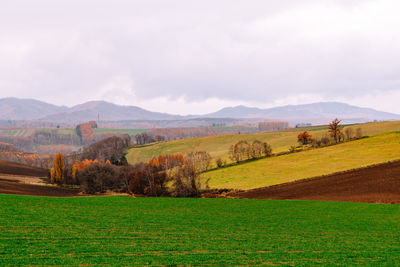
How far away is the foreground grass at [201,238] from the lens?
63.7ft

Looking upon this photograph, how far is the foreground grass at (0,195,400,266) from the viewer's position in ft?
63.7

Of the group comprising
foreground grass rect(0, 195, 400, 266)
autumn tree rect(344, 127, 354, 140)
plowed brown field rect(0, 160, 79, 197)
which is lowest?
plowed brown field rect(0, 160, 79, 197)

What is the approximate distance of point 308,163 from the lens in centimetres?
8344

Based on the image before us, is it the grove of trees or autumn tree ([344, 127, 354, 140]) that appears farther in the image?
autumn tree ([344, 127, 354, 140])

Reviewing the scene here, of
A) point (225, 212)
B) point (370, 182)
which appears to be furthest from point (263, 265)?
point (370, 182)

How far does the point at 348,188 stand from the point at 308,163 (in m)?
24.8

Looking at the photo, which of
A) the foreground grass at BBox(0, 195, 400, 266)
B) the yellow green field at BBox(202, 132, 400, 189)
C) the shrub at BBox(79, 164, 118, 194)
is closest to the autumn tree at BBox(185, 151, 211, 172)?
the yellow green field at BBox(202, 132, 400, 189)

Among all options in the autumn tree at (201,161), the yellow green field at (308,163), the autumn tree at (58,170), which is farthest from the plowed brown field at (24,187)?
the yellow green field at (308,163)

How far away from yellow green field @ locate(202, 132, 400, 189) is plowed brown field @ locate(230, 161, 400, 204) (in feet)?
12.4

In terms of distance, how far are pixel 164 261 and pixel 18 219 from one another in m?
17.8

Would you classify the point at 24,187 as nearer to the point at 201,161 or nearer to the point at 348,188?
the point at 201,161

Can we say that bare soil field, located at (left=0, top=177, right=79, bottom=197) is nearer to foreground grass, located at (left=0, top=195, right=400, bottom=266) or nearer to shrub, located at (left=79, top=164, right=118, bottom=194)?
shrub, located at (left=79, top=164, right=118, bottom=194)

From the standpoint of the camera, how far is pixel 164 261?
18.9m

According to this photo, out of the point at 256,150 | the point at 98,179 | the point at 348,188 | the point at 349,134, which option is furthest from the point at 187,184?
the point at 349,134
